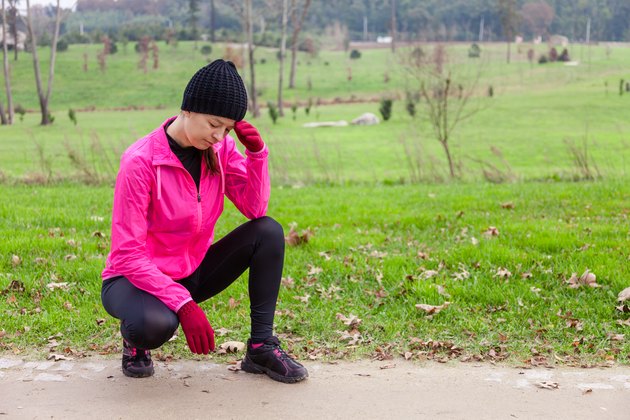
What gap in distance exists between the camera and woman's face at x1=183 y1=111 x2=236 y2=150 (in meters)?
3.38

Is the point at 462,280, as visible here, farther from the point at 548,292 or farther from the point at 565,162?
the point at 565,162

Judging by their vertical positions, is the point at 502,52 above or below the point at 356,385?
above

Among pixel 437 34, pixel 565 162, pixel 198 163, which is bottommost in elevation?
pixel 565 162

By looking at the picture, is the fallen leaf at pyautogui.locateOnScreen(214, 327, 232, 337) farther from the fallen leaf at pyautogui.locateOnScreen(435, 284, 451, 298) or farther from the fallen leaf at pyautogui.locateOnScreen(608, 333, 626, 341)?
the fallen leaf at pyautogui.locateOnScreen(608, 333, 626, 341)

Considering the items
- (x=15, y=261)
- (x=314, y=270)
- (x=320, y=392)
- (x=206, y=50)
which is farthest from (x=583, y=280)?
(x=206, y=50)

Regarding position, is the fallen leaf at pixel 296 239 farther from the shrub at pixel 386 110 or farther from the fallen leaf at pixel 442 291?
the shrub at pixel 386 110

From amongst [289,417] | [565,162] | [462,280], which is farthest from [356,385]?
[565,162]

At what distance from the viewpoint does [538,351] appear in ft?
13.6

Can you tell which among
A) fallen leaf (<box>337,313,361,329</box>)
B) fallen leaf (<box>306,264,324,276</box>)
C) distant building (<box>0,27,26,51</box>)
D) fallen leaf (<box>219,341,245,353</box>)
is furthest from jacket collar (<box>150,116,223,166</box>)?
distant building (<box>0,27,26,51</box>)

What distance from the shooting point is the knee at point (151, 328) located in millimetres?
3318

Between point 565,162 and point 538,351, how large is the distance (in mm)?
15219

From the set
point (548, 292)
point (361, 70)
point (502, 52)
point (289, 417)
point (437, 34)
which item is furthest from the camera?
point (437, 34)

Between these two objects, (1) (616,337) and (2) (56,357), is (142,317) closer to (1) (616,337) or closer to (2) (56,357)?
(2) (56,357)

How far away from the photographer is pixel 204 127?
133 inches
